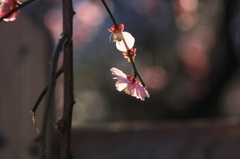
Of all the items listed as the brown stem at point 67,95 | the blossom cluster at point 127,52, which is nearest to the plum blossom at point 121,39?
the blossom cluster at point 127,52

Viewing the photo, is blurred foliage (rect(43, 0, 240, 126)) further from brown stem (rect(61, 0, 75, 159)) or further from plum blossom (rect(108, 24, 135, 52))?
brown stem (rect(61, 0, 75, 159))

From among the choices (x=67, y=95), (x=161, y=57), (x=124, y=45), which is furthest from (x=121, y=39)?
(x=161, y=57)

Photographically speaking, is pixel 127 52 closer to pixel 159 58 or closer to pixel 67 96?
pixel 67 96

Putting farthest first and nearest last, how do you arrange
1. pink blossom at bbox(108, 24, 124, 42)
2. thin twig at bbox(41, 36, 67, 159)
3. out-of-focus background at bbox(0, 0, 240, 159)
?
1. out-of-focus background at bbox(0, 0, 240, 159)
2. pink blossom at bbox(108, 24, 124, 42)
3. thin twig at bbox(41, 36, 67, 159)

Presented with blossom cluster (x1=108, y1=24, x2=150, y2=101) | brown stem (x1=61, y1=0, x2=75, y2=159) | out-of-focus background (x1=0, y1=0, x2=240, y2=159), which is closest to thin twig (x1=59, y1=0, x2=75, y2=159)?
brown stem (x1=61, y1=0, x2=75, y2=159)

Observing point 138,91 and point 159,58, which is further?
point 159,58

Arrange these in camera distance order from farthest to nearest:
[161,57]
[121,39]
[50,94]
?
[161,57]
[121,39]
[50,94]

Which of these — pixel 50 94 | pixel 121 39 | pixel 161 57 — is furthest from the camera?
pixel 161 57

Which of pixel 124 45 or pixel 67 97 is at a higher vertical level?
pixel 124 45

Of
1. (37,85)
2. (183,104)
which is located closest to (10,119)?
(37,85)

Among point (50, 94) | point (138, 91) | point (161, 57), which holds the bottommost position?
point (50, 94)

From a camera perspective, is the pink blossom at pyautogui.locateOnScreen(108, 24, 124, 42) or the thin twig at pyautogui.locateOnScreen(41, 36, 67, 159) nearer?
the thin twig at pyautogui.locateOnScreen(41, 36, 67, 159)
